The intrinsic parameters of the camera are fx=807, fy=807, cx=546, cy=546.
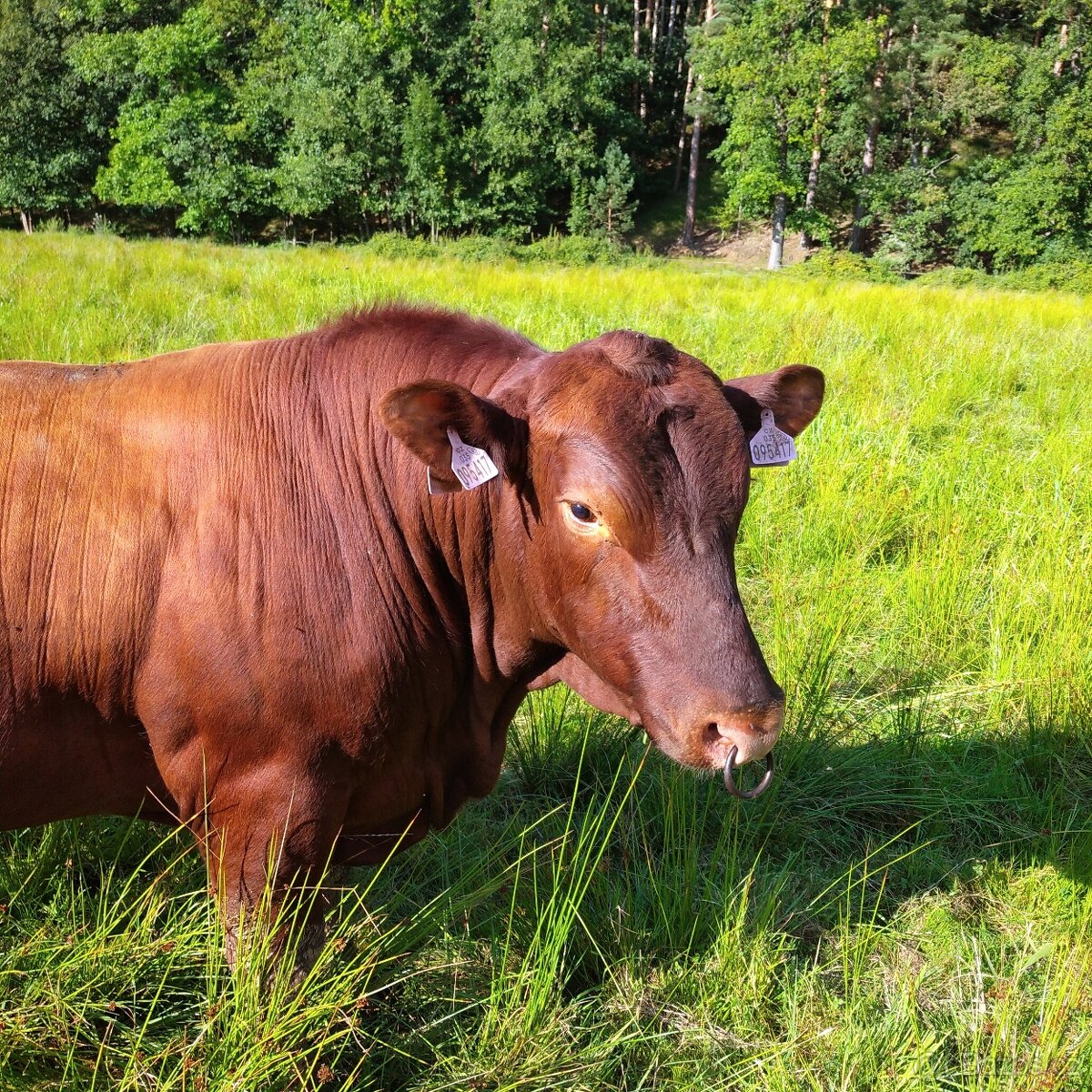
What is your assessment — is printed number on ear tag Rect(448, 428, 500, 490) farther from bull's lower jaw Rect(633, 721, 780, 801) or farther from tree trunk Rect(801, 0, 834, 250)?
tree trunk Rect(801, 0, 834, 250)

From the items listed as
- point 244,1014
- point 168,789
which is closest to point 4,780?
point 168,789

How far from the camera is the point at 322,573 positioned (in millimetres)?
1968

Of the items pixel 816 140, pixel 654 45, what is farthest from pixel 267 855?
pixel 654 45

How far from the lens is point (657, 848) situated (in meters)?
2.83

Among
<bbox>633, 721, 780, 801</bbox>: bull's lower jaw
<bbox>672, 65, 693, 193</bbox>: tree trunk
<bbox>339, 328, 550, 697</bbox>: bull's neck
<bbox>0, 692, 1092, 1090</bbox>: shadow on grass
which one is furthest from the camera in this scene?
<bbox>672, 65, 693, 193</bbox>: tree trunk

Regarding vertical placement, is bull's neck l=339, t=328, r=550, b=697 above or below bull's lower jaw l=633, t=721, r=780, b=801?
above

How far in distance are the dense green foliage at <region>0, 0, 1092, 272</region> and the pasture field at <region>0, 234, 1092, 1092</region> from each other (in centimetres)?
3567

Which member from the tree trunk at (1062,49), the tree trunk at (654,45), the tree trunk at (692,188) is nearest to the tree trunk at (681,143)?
the tree trunk at (654,45)

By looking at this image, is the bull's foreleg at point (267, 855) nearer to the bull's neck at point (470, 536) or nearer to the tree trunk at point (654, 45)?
the bull's neck at point (470, 536)

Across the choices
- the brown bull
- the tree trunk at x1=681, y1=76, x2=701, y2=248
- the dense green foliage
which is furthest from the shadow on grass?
the tree trunk at x1=681, y1=76, x2=701, y2=248

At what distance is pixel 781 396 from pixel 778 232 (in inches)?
1562

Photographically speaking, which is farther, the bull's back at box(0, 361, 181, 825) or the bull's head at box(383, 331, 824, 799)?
the bull's back at box(0, 361, 181, 825)

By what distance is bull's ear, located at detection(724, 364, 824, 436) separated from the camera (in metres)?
2.18

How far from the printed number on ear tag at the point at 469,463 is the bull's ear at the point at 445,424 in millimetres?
17
